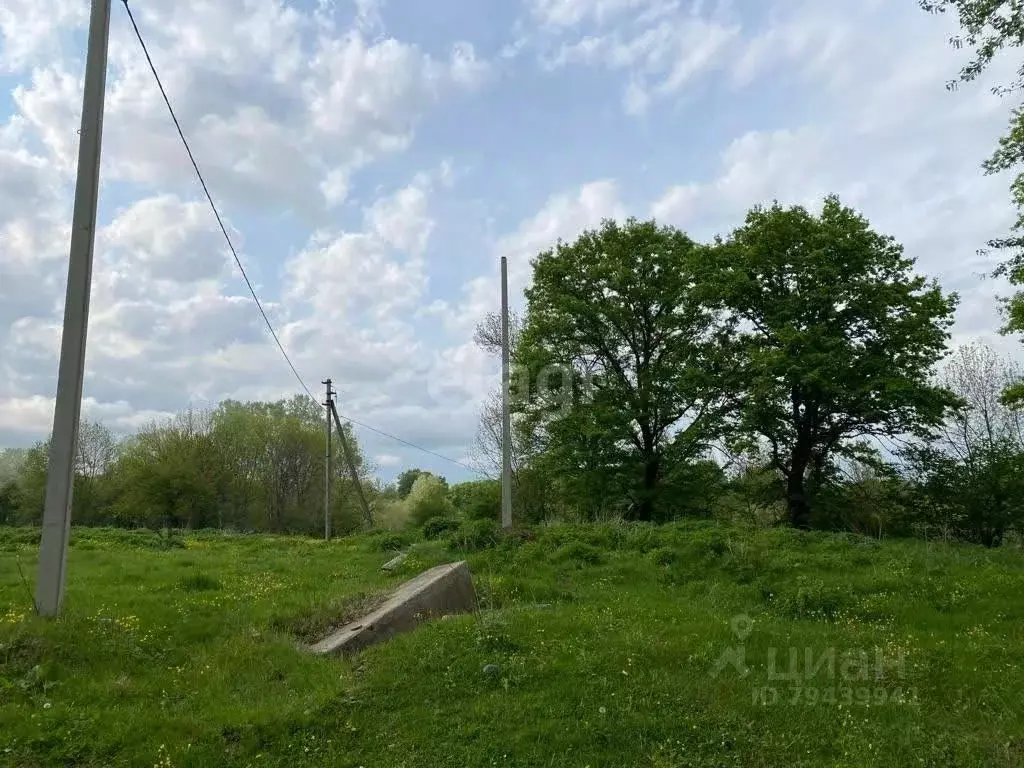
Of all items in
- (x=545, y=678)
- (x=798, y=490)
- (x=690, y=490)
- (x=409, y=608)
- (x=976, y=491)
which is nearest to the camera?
(x=545, y=678)

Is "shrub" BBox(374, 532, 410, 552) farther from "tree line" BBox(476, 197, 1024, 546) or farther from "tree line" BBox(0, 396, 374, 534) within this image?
"tree line" BBox(0, 396, 374, 534)

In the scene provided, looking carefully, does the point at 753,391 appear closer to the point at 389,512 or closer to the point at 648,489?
the point at 648,489

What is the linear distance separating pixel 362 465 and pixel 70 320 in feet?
148

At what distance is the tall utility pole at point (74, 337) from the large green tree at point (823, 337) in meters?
16.6

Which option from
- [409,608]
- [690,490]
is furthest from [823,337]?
[409,608]

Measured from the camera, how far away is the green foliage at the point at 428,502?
4008 centimetres

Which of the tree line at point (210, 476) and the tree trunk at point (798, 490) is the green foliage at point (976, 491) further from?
the tree line at point (210, 476)

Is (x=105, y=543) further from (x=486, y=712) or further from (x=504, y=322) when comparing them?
(x=486, y=712)

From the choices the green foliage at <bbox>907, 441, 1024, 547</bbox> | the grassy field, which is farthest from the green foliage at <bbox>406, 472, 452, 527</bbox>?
the grassy field

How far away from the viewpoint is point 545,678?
6105mm

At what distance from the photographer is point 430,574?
10477mm

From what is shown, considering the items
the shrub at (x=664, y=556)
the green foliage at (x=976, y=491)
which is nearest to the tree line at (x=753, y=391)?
the green foliage at (x=976, y=491)

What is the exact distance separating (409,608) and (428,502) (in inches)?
1330

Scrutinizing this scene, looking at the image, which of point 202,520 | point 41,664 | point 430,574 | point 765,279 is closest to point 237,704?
point 41,664
